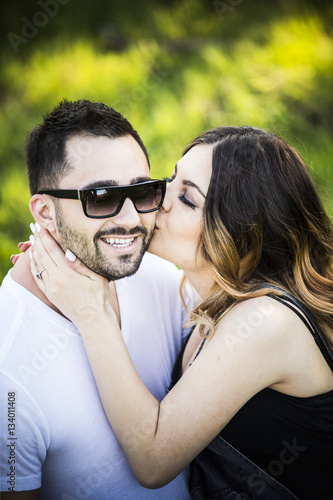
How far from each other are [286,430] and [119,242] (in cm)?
103

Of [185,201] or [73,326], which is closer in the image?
[73,326]

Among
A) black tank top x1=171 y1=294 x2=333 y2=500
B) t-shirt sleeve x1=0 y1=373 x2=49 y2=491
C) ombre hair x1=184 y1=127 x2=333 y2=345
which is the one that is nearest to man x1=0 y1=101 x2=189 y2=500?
t-shirt sleeve x1=0 y1=373 x2=49 y2=491

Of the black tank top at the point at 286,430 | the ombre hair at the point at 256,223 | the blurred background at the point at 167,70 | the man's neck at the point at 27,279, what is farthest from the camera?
the blurred background at the point at 167,70

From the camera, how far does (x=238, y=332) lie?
1775mm

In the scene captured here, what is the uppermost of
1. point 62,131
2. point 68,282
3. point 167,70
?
point 167,70

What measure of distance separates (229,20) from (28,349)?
15.6 ft

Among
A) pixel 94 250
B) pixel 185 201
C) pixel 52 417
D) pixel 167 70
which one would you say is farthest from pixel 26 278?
pixel 167 70

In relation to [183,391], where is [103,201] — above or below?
above

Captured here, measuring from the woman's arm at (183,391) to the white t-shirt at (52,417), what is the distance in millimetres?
77

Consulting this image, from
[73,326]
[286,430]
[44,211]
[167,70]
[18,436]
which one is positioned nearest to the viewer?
[18,436]

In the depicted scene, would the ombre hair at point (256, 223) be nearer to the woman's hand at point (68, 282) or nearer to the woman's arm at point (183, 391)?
the woman's arm at point (183, 391)

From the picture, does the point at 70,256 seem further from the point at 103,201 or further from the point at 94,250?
the point at 103,201

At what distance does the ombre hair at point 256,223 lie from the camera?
2035mm

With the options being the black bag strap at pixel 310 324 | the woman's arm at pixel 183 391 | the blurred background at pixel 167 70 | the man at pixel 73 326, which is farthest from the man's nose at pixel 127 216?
the blurred background at pixel 167 70
